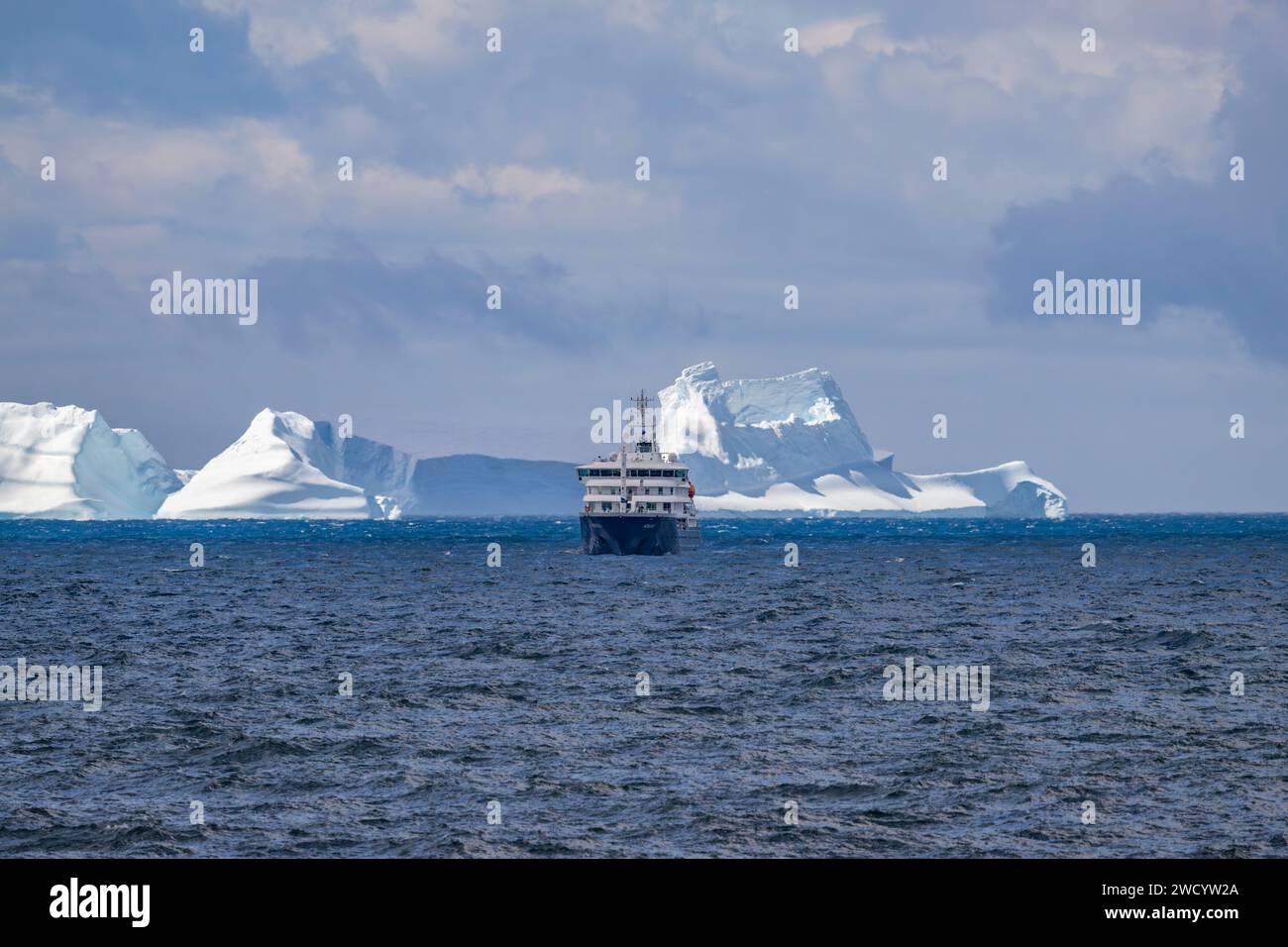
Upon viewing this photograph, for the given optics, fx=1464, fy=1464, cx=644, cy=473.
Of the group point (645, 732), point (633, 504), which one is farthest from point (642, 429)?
point (645, 732)

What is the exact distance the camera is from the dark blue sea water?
65.9ft

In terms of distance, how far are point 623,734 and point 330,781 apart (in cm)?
645

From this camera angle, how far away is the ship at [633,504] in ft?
364

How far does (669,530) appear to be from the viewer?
4439 inches

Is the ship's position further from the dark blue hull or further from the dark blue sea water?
the dark blue sea water

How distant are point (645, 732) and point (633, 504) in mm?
84810

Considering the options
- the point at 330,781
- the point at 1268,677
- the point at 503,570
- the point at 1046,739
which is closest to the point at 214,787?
the point at 330,781

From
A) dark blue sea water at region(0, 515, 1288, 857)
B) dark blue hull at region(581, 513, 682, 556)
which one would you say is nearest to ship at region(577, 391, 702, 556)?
dark blue hull at region(581, 513, 682, 556)

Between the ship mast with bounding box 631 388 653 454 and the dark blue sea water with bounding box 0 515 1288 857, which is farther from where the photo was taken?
the ship mast with bounding box 631 388 653 454

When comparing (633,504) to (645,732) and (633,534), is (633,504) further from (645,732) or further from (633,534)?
(645,732)

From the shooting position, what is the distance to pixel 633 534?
111 metres
